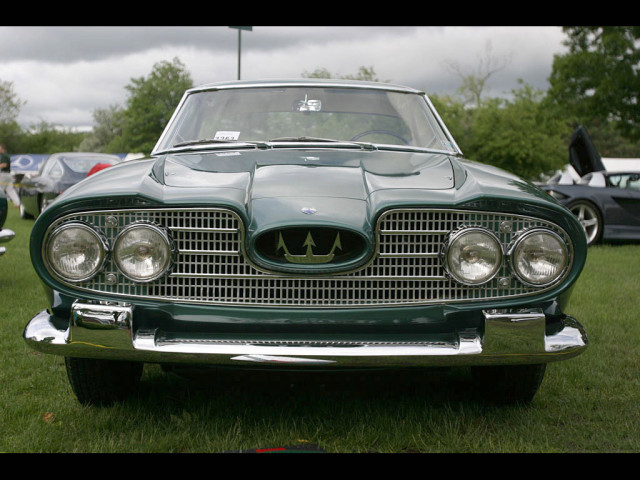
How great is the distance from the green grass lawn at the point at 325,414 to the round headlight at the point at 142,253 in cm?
59

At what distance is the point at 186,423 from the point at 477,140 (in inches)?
1389

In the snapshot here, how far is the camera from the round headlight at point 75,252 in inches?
94.7

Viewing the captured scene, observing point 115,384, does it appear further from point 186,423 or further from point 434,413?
point 434,413

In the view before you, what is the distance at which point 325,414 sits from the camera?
286cm

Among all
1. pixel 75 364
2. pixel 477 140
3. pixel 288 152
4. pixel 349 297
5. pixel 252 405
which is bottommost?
pixel 477 140

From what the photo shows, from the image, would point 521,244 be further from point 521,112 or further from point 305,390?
point 521,112

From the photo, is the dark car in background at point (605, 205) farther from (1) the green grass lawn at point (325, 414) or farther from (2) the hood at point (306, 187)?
(2) the hood at point (306, 187)

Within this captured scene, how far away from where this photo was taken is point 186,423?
108 inches

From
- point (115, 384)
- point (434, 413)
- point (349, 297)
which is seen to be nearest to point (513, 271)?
point (349, 297)

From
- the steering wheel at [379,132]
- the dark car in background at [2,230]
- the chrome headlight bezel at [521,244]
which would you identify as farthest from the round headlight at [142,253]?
the dark car in background at [2,230]

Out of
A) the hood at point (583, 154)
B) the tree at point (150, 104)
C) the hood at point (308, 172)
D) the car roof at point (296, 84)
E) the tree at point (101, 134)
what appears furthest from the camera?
the tree at point (101, 134)

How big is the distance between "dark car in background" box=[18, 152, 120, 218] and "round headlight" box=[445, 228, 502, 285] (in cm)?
1043
